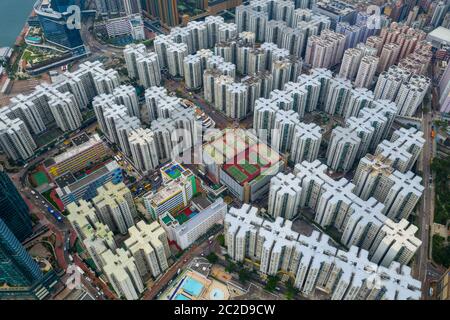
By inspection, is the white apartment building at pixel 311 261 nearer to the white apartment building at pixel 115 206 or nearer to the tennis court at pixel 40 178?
the white apartment building at pixel 115 206

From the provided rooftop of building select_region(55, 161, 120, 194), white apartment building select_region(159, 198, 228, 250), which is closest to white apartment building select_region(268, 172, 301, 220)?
white apartment building select_region(159, 198, 228, 250)

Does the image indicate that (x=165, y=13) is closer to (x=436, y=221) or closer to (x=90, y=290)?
(x=90, y=290)

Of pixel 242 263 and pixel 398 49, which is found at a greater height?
pixel 398 49

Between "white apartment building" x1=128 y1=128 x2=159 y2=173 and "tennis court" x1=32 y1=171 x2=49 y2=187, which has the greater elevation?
"white apartment building" x1=128 y1=128 x2=159 y2=173

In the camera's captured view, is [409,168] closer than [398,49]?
Yes

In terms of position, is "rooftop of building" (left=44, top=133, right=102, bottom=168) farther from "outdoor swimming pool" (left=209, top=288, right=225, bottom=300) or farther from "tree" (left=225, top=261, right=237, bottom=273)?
"outdoor swimming pool" (left=209, top=288, right=225, bottom=300)

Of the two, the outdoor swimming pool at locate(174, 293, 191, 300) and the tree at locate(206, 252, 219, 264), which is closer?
the outdoor swimming pool at locate(174, 293, 191, 300)

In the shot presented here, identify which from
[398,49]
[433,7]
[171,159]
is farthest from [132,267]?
[433,7]
